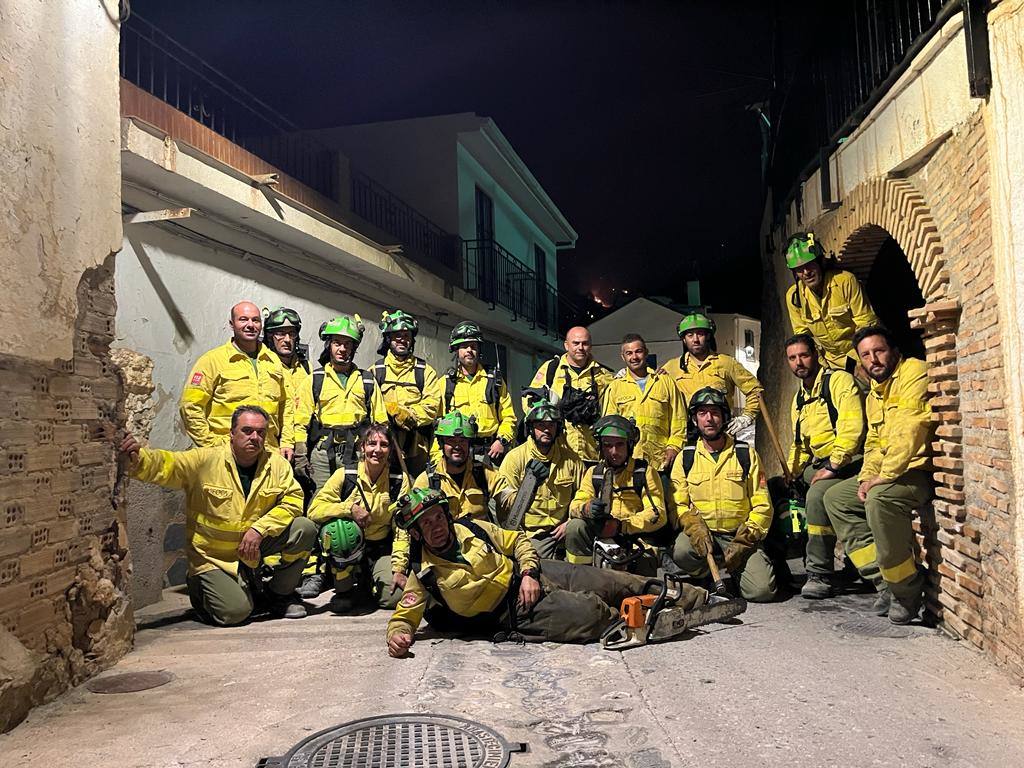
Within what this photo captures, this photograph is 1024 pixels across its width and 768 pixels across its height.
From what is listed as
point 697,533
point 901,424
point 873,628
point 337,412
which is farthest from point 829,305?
point 337,412

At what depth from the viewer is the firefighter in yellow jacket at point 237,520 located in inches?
212

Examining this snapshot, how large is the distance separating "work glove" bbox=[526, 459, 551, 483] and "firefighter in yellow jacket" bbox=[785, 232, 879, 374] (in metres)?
2.63

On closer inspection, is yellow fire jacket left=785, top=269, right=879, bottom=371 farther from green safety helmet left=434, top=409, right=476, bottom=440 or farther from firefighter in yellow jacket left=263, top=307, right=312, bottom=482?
firefighter in yellow jacket left=263, top=307, right=312, bottom=482

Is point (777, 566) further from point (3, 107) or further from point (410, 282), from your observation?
point (410, 282)

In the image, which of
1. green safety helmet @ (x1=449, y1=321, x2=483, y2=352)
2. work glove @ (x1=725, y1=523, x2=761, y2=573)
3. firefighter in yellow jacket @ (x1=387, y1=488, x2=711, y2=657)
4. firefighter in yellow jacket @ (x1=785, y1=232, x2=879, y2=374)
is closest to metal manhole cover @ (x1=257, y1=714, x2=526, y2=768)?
firefighter in yellow jacket @ (x1=387, y1=488, x2=711, y2=657)

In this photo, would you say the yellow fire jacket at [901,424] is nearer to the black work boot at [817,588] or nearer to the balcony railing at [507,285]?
the black work boot at [817,588]

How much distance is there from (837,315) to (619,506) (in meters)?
2.54

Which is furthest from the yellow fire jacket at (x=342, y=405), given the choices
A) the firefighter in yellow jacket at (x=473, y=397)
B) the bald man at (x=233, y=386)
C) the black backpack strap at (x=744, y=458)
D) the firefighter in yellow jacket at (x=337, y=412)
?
the black backpack strap at (x=744, y=458)

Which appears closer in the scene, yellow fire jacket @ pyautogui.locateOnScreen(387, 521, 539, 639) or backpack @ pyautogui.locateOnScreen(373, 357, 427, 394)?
yellow fire jacket @ pyautogui.locateOnScreen(387, 521, 539, 639)

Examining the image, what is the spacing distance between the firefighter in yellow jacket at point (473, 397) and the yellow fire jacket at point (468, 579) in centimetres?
245

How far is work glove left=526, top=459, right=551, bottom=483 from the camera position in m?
6.34

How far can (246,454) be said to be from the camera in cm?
558

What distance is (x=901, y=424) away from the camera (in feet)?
16.5

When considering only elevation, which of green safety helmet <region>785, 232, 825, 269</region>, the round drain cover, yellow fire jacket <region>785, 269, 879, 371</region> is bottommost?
the round drain cover
